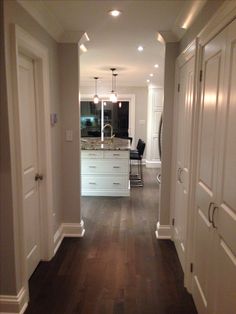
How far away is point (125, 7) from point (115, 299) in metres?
2.55

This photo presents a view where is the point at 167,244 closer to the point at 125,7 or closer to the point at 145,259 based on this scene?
the point at 145,259

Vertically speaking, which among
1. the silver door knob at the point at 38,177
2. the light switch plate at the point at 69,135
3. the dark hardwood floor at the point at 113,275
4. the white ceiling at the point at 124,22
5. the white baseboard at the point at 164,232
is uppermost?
the white ceiling at the point at 124,22

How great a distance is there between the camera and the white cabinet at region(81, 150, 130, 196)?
5.18 m

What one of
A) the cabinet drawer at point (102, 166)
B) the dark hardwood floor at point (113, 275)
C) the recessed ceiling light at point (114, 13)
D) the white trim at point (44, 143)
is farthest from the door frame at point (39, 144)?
the cabinet drawer at point (102, 166)

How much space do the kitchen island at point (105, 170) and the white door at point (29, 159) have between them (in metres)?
2.45

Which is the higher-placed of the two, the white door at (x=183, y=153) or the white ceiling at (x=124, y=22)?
the white ceiling at (x=124, y=22)

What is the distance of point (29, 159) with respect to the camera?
2.54 metres

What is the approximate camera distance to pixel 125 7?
7.84ft

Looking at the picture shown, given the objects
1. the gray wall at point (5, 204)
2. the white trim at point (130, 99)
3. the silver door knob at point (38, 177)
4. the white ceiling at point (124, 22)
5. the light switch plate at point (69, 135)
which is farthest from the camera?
the white trim at point (130, 99)

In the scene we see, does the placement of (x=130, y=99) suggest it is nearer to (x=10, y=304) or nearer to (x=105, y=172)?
(x=105, y=172)

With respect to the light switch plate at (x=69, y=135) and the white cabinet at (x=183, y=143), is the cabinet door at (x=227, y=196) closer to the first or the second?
the white cabinet at (x=183, y=143)

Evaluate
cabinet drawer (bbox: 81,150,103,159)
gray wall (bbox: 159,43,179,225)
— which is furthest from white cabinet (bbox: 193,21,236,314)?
cabinet drawer (bbox: 81,150,103,159)

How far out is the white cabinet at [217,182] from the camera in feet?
4.84

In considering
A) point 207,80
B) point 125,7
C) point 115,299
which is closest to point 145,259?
point 115,299
